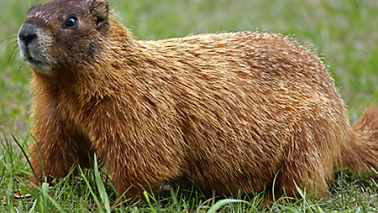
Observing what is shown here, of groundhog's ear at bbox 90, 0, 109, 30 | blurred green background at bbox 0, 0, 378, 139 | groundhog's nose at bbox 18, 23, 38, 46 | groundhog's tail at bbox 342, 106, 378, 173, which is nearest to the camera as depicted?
groundhog's nose at bbox 18, 23, 38, 46

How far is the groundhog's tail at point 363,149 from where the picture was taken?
523 centimetres

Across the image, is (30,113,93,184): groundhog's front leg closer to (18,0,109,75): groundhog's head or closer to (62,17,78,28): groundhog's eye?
(18,0,109,75): groundhog's head

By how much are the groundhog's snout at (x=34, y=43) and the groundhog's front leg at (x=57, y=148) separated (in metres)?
0.79

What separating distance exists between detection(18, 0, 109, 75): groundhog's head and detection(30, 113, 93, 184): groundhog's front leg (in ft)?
2.37

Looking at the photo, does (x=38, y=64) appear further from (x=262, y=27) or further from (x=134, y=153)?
(x=262, y=27)

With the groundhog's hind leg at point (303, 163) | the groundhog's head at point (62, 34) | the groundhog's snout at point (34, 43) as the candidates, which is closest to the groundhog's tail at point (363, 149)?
the groundhog's hind leg at point (303, 163)

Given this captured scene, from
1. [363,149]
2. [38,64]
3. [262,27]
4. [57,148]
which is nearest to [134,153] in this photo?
[57,148]

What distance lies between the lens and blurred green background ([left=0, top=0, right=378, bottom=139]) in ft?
25.2

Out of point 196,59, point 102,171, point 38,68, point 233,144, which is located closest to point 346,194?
A: point 233,144

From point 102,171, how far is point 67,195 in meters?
0.80

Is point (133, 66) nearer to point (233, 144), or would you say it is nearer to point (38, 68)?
point (38, 68)

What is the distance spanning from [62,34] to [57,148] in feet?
4.15

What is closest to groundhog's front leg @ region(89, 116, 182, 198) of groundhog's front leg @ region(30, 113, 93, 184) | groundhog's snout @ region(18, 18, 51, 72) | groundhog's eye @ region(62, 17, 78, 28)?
groundhog's front leg @ region(30, 113, 93, 184)

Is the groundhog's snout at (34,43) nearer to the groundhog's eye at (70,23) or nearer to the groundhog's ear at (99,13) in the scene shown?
the groundhog's eye at (70,23)
